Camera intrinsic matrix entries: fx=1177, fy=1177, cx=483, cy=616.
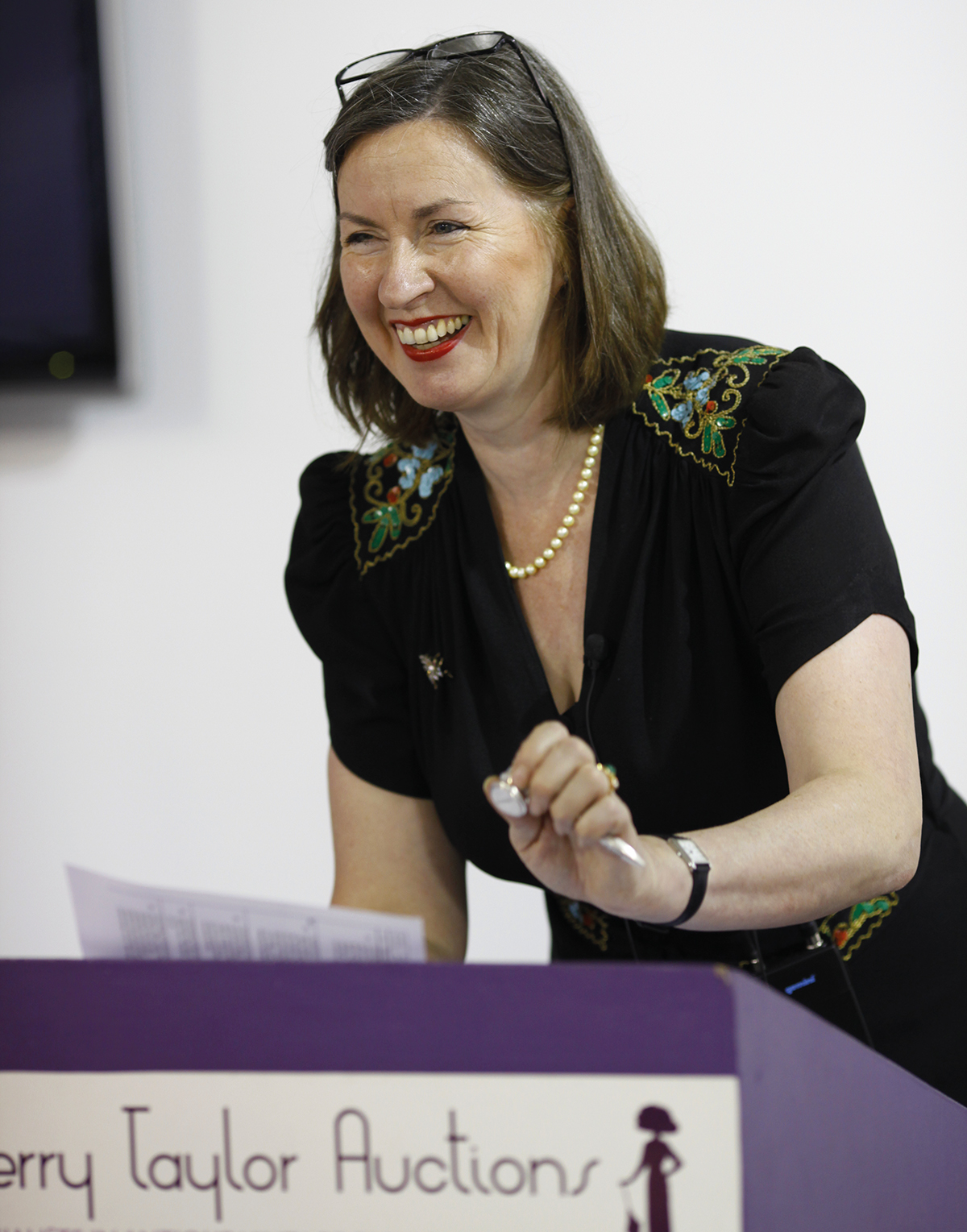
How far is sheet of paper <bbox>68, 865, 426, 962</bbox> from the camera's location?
602mm

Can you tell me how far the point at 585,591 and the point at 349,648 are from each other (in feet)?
0.93

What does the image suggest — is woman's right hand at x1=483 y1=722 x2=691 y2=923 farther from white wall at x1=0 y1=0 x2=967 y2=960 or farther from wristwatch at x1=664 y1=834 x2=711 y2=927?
white wall at x1=0 y1=0 x2=967 y2=960

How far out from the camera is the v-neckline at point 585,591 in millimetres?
1151

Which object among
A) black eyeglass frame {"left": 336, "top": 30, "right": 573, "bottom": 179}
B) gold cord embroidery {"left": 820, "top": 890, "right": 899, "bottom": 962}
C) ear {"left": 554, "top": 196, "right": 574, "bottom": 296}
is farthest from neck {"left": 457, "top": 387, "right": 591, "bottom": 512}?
gold cord embroidery {"left": 820, "top": 890, "right": 899, "bottom": 962}

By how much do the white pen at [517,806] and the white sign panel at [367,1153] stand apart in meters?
0.16

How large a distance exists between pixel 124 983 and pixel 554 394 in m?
0.77

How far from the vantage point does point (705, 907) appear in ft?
2.61

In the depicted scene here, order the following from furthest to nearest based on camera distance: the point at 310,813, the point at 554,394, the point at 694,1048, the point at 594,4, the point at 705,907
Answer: the point at 310,813 → the point at 594,4 → the point at 554,394 → the point at 705,907 → the point at 694,1048

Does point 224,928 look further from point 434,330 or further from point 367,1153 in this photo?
point 434,330

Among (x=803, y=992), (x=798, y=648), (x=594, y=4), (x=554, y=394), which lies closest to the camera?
(x=798, y=648)

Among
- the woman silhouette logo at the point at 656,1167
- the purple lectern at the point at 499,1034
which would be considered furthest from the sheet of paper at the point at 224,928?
the woman silhouette logo at the point at 656,1167

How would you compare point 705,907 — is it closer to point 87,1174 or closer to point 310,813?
point 87,1174

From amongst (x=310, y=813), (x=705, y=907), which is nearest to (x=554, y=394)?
(x=705, y=907)

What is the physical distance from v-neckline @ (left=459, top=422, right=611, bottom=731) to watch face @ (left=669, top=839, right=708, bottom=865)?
14.0 inches
